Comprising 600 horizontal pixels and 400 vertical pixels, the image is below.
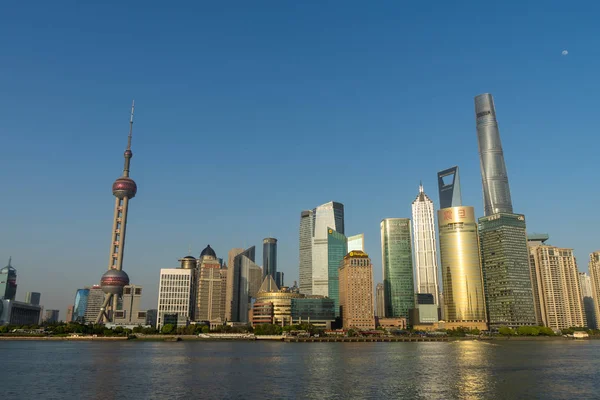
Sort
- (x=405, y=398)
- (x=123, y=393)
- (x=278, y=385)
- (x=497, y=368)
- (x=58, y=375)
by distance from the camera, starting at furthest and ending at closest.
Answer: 1. (x=497, y=368)
2. (x=58, y=375)
3. (x=278, y=385)
4. (x=123, y=393)
5. (x=405, y=398)

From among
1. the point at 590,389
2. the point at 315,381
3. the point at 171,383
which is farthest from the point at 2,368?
the point at 590,389

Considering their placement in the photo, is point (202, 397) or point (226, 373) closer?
point (202, 397)

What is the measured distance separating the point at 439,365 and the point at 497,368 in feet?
47.0

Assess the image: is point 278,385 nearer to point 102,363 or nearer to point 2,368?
point 102,363

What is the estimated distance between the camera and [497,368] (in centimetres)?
11494

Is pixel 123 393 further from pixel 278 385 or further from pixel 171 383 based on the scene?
pixel 278 385

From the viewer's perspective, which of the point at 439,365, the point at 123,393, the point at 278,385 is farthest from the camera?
the point at 439,365

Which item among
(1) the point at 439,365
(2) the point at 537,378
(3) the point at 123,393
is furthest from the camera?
(1) the point at 439,365

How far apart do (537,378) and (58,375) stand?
98.2 metres

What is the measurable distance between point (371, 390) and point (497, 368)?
157 ft

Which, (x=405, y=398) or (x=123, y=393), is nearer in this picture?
(x=405, y=398)

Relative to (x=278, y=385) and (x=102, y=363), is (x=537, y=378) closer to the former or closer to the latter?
(x=278, y=385)

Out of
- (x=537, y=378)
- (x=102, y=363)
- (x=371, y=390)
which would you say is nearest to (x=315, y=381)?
(x=371, y=390)

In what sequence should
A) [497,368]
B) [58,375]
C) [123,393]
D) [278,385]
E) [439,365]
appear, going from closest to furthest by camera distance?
1. [123,393]
2. [278,385]
3. [58,375]
4. [497,368]
5. [439,365]
